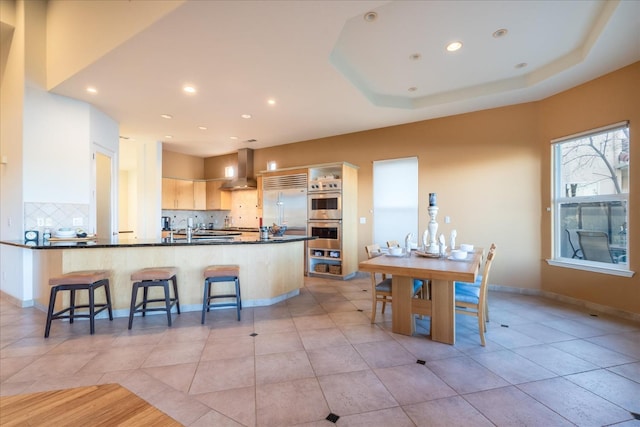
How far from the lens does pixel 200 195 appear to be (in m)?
7.79

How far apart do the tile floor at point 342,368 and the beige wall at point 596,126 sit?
1.42ft

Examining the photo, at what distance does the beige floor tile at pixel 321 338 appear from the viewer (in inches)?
108

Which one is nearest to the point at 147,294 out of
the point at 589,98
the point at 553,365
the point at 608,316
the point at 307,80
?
the point at 307,80

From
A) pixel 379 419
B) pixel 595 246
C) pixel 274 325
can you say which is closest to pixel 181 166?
pixel 274 325

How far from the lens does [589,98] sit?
378 centimetres

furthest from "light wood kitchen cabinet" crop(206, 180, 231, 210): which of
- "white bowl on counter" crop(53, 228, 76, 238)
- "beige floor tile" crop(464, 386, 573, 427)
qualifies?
"beige floor tile" crop(464, 386, 573, 427)

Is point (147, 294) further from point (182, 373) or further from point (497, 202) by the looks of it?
point (497, 202)

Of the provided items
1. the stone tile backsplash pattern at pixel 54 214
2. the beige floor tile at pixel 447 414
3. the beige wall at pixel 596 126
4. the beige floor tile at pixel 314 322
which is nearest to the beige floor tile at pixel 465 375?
the beige floor tile at pixel 447 414

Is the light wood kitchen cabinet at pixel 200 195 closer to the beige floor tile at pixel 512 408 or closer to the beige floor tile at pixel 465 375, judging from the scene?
the beige floor tile at pixel 465 375

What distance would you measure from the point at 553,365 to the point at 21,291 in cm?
619

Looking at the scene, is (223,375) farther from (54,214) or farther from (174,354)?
(54,214)

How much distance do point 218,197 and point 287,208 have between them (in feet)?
8.60

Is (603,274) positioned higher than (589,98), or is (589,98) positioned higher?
(589,98)

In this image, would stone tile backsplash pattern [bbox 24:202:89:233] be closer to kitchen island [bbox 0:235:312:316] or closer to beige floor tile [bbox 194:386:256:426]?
kitchen island [bbox 0:235:312:316]
